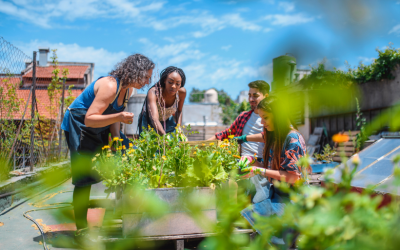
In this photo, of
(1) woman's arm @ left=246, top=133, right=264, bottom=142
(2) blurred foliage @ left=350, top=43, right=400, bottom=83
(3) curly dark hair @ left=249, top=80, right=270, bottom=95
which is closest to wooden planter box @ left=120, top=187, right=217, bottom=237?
(1) woman's arm @ left=246, top=133, right=264, bottom=142

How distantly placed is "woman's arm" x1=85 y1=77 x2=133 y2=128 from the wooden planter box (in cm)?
63

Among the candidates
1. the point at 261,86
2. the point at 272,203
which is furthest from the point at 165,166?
the point at 261,86

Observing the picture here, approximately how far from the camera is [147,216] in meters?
1.43

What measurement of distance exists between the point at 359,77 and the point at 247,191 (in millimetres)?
6657

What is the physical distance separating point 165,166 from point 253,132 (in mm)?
1492

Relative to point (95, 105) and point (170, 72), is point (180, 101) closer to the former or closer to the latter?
point (170, 72)

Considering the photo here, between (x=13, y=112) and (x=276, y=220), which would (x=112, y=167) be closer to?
(x=276, y=220)

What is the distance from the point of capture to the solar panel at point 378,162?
2209mm

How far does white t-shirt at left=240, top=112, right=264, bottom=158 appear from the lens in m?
2.82

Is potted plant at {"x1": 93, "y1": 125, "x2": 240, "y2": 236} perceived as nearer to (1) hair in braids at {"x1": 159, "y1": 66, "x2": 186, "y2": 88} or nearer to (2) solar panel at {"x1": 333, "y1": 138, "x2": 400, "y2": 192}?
(1) hair in braids at {"x1": 159, "y1": 66, "x2": 186, "y2": 88}

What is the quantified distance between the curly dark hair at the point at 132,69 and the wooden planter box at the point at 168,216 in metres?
1.01

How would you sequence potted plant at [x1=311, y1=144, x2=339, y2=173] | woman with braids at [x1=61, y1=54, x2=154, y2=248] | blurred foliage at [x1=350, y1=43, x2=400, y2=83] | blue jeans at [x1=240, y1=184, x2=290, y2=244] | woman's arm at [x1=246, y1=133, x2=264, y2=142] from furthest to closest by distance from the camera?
blurred foliage at [x1=350, y1=43, x2=400, y2=83] < potted plant at [x1=311, y1=144, x2=339, y2=173] < woman's arm at [x1=246, y1=133, x2=264, y2=142] < woman with braids at [x1=61, y1=54, x2=154, y2=248] < blue jeans at [x1=240, y1=184, x2=290, y2=244]

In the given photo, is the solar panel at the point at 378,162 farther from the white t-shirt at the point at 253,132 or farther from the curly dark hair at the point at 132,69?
the curly dark hair at the point at 132,69

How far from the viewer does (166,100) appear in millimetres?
2678
